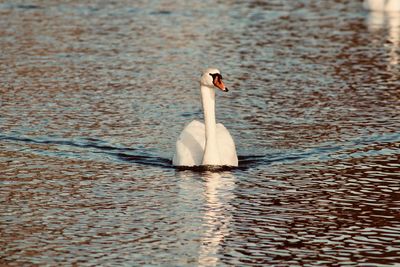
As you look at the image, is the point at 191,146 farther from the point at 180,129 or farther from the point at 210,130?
the point at 180,129

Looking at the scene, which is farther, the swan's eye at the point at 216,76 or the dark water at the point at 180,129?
the swan's eye at the point at 216,76

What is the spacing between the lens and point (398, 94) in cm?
2011

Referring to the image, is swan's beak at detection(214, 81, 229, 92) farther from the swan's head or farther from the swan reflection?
the swan reflection

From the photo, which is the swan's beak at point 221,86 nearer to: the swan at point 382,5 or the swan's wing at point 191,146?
the swan's wing at point 191,146


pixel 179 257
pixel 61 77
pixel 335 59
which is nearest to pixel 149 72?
pixel 61 77

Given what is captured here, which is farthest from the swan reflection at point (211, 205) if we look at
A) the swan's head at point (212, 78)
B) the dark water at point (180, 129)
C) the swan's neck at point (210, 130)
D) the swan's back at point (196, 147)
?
the swan's head at point (212, 78)

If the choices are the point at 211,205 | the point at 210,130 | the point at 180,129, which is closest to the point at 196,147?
the point at 210,130

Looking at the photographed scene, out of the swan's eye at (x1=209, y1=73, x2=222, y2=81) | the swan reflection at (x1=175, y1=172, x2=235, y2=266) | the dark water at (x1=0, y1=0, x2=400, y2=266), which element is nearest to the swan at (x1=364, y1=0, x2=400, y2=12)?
the dark water at (x1=0, y1=0, x2=400, y2=266)

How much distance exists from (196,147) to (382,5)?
58.9ft

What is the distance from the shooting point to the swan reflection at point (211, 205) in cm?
1098

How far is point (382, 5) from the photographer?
106 feet

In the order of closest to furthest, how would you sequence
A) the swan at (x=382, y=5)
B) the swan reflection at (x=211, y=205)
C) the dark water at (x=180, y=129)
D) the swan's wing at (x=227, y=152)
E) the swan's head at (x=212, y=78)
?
the swan reflection at (x=211, y=205)
the dark water at (x=180, y=129)
the swan's wing at (x=227, y=152)
the swan's head at (x=212, y=78)
the swan at (x=382, y=5)

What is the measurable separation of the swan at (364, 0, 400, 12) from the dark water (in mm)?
1551

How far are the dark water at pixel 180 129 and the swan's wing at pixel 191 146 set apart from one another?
32cm
